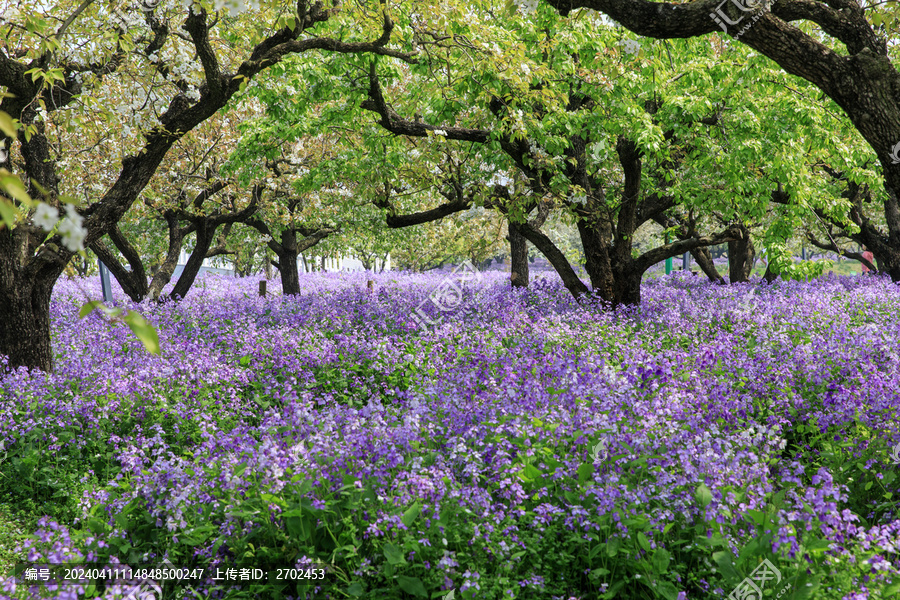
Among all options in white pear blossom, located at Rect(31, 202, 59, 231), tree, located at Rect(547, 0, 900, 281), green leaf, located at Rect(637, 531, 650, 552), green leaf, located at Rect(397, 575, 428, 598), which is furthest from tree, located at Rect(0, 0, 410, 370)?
green leaf, located at Rect(637, 531, 650, 552)

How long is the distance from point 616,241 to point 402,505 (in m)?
9.97

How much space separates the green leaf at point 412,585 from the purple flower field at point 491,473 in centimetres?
2

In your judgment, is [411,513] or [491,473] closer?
[411,513]

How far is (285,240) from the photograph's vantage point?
20078 millimetres

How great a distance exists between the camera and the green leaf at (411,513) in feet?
11.2

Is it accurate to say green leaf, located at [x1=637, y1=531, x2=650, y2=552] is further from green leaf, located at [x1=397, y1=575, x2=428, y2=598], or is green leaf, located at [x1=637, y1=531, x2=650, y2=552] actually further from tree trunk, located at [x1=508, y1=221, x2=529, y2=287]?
tree trunk, located at [x1=508, y1=221, x2=529, y2=287]

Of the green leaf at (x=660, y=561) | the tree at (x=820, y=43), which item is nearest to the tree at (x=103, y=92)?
the tree at (x=820, y=43)

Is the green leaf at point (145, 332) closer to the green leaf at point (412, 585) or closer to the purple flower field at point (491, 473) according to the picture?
the purple flower field at point (491, 473)

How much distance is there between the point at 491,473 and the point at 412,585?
1.20 meters

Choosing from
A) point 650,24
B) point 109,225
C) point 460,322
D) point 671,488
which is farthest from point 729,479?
point 109,225

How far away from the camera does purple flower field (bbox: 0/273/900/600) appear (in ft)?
10.9

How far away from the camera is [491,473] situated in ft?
14.2

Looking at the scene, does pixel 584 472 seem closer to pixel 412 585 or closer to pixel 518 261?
pixel 412 585

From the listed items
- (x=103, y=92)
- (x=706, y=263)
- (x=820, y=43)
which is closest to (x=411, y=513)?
(x=820, y=43)
